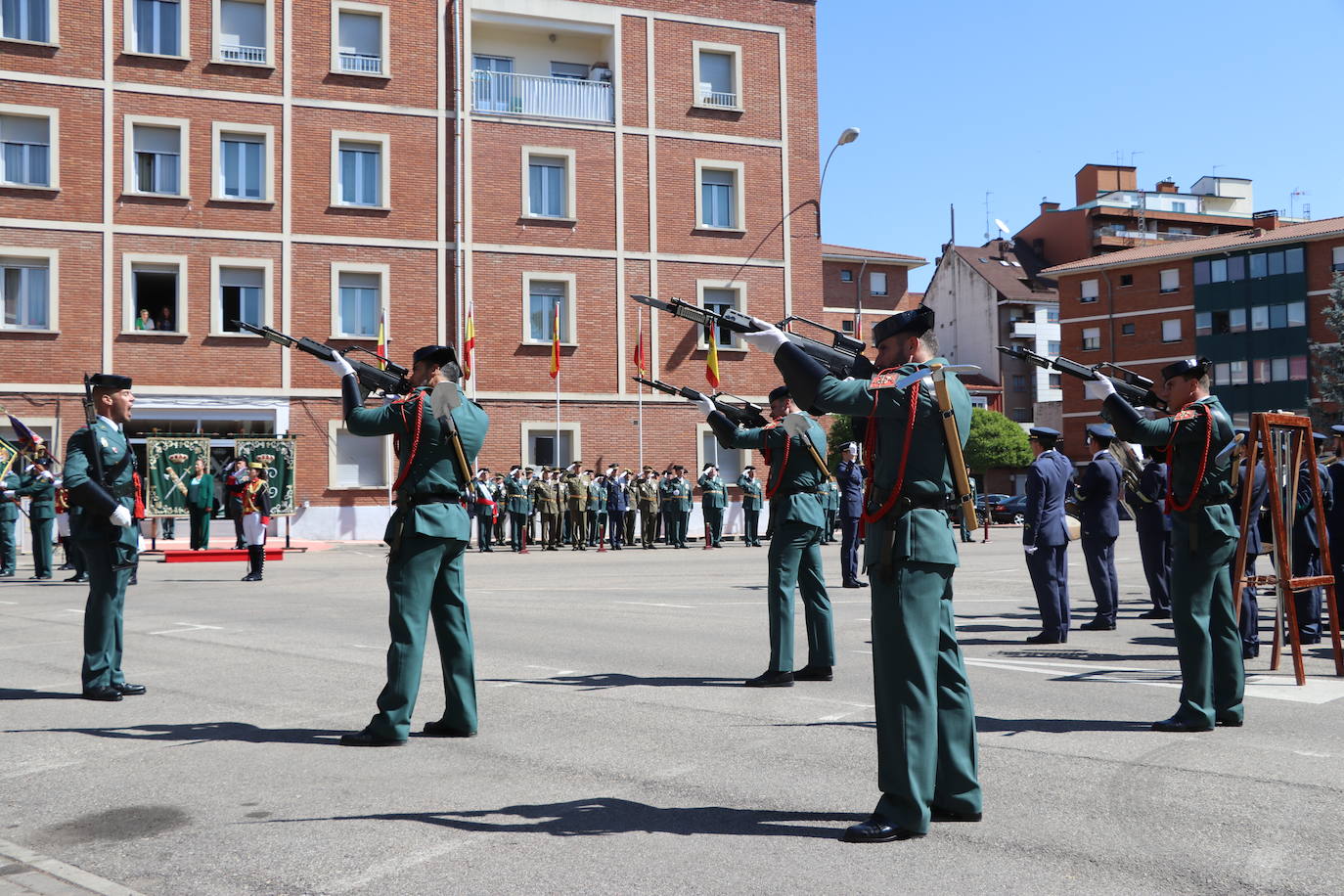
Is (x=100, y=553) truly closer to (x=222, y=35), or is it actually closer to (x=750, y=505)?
(x=750, y=505)

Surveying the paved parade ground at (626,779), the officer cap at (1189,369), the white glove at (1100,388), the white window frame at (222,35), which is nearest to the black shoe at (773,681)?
the paved parade ground at (626,779)

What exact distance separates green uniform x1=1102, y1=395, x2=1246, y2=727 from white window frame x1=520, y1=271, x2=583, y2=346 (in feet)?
91.8

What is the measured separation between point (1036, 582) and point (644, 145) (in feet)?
86.7

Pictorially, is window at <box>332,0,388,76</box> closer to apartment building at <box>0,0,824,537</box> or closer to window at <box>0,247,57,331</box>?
apartment building at <box>0,0,824,537</box>

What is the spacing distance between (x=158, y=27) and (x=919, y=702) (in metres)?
32.0

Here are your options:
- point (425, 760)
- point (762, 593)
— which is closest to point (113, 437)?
point (425, 760)

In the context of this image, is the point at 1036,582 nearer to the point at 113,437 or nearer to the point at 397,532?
the point at 397,532

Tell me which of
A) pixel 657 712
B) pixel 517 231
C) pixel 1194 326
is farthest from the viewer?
pixel 1194 326

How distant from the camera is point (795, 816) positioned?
17.8 feet

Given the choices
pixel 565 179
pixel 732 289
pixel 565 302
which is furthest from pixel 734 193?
pixel 565 302

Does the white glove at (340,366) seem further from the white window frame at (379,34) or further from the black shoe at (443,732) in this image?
the white window frame at (379,34)

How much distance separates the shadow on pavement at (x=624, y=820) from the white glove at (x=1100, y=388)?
10.4 feet

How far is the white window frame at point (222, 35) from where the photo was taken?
32062 millimetres

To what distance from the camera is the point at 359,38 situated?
3369 centimetres
